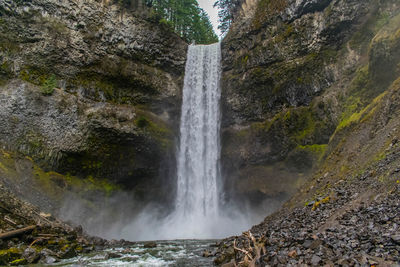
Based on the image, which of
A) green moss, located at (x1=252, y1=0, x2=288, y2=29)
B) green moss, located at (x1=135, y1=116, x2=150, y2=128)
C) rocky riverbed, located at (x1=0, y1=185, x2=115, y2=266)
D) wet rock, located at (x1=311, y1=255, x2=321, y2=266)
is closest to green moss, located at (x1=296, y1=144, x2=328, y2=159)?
green moss, located at (x1=252, y1=0, x2=288, y2=29)

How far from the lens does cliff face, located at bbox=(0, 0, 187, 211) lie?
20891 mm

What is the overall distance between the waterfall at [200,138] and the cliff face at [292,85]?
4.36 ft

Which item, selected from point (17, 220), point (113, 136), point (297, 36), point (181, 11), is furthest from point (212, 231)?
point (181, 11)

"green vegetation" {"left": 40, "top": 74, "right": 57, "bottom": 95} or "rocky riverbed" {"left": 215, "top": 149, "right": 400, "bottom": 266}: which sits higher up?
"green vegetation" {"left": 40, "top": 74, "right": 57, "bottom": 95}

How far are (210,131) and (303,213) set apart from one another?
56.5 ft

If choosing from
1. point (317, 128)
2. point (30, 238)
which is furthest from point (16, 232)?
point (317, 128)

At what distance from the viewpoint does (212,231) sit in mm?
22344

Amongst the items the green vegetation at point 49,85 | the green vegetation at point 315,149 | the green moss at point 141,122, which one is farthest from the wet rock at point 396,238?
the green vegetation at point 49,85

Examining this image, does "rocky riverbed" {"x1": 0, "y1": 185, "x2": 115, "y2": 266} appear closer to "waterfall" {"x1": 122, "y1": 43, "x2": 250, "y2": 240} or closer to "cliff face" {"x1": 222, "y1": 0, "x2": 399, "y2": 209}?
"waterfall" {"x1": 122, "y1": 43, "x2": 250, "y2": 240}

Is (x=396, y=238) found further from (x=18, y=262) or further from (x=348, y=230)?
(x=18, y=262)

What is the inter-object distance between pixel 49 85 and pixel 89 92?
A: 331cm

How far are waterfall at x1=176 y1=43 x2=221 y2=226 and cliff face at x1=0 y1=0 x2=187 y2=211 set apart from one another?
1.53 meters

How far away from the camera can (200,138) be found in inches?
1070

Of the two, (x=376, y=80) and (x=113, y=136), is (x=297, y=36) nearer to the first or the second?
(x=376, y=80)
